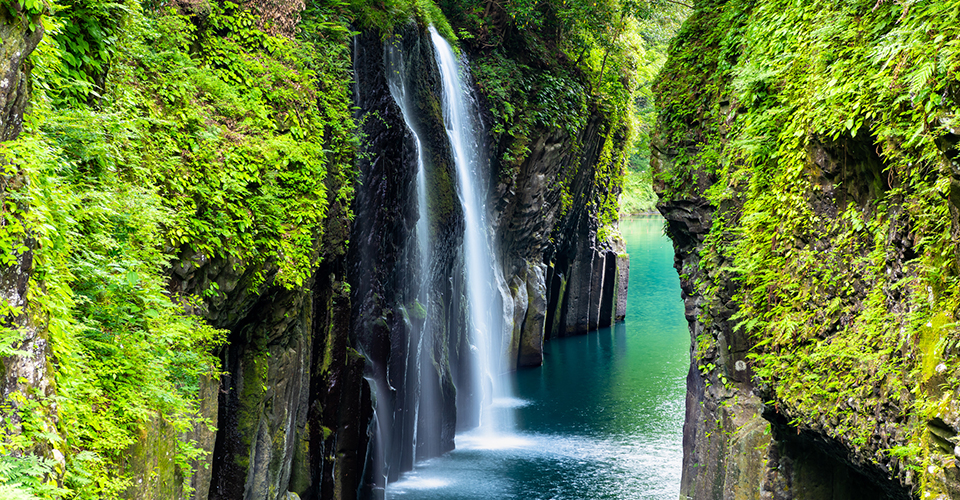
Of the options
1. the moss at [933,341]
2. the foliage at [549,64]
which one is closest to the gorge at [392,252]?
the moss at [933,341]

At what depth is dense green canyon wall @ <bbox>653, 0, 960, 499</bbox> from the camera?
17.9 feet

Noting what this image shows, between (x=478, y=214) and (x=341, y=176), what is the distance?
7962 mm

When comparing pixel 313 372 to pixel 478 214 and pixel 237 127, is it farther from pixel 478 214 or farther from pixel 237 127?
pixel 478 214

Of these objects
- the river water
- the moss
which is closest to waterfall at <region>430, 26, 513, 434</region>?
the river water

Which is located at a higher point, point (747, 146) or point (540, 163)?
point (540, 163)

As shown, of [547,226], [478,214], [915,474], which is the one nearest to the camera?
[915,474]

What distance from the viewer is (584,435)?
18266 mm

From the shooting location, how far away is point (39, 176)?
430cm

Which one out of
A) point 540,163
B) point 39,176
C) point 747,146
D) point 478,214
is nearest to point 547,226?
point 540,163

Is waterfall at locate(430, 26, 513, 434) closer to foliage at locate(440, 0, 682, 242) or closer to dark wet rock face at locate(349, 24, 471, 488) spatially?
dark wet rock face at locate(349, 24, 471, 488)

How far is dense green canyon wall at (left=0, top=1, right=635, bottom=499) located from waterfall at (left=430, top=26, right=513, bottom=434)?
87 cm

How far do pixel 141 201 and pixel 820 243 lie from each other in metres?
6.57

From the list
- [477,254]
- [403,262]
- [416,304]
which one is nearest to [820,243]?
[403,262]

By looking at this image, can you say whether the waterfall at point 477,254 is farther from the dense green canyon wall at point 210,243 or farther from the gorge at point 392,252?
the dense green canyon wall at point 210,243
